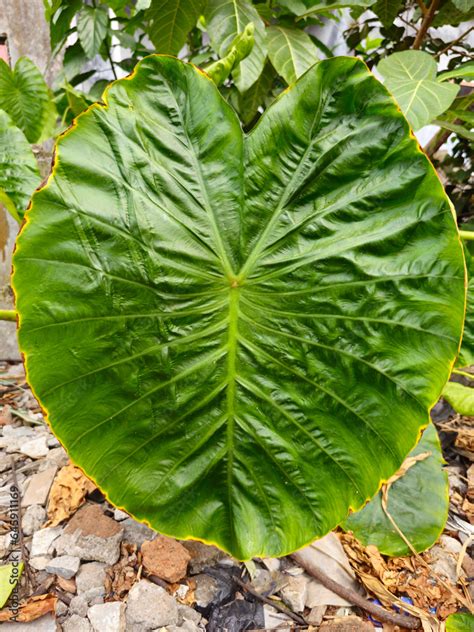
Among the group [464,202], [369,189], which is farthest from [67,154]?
[464,202]

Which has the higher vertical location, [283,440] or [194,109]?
[194,109]

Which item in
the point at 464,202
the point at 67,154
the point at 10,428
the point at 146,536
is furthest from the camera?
the point at 464,202

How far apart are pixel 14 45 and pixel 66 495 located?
205cm

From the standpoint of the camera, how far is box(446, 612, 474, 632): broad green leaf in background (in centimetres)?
87

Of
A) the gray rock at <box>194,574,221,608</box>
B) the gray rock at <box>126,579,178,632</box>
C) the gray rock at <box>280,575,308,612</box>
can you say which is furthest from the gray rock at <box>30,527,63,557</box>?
the gray rock at <box>280,575,308,612</box>

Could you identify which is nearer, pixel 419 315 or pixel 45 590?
pixel 419 315

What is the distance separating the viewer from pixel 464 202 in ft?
6.38

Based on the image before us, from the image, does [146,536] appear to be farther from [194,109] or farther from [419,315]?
[194,109]

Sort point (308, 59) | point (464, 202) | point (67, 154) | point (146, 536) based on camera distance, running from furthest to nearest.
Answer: point (464, 202) < point (308, 59) < point (146, 536) < point (67, 154)

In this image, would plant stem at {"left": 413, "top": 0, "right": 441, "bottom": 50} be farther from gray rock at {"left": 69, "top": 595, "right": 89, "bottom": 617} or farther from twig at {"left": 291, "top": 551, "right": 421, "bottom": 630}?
gray rock at {"left": 69, "top": 595, "right": 89, "bottom": 617}

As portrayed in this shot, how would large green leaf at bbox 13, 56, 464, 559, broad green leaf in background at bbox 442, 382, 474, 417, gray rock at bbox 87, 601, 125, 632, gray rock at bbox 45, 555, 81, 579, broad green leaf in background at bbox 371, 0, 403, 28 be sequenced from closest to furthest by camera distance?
large green leaf at bbox 13, 56, 464, 559 → gray rock at bbox 87, 601, 125, 632 → gray rock at bbox 45, 555, 81, 579 → broad green leaf in background at bbox 442, 382, 474, 417 → broad green leaf in background at bbox 371, 0, 403, 28

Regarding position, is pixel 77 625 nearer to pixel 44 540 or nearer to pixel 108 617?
pixel 108 617

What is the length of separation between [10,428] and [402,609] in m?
1.29
